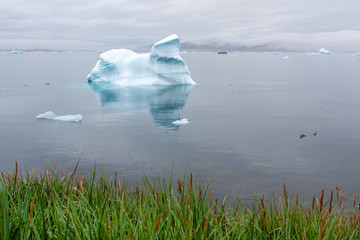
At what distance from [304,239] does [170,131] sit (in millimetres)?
12454

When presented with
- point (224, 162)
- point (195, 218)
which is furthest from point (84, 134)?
point (195, 218)

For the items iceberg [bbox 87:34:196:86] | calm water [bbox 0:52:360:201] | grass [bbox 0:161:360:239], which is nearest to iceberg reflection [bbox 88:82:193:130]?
calm water [bbox 0:52:360:201]

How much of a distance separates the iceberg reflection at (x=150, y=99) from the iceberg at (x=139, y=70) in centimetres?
76

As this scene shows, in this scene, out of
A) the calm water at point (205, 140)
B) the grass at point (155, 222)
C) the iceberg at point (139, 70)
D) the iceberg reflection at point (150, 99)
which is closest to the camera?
the grass at point (155, 222)

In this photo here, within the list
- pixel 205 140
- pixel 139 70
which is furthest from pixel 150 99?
pixel 205 140

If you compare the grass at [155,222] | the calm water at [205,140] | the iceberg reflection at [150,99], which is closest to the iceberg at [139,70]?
the iceberg reflection at [150,99]

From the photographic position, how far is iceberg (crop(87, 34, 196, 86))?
98.3ft

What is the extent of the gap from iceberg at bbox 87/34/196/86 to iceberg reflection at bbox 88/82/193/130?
765 millimetres

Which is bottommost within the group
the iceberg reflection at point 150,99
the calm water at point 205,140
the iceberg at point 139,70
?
the calm water at point 205,140

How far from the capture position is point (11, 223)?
3.54 m

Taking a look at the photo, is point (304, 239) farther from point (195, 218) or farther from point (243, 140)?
point (243, 140)

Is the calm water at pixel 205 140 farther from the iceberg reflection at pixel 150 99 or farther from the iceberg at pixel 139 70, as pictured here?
the iceberg at pixel 139 70

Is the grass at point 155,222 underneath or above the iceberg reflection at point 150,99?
underneath

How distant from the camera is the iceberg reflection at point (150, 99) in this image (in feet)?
67.6
